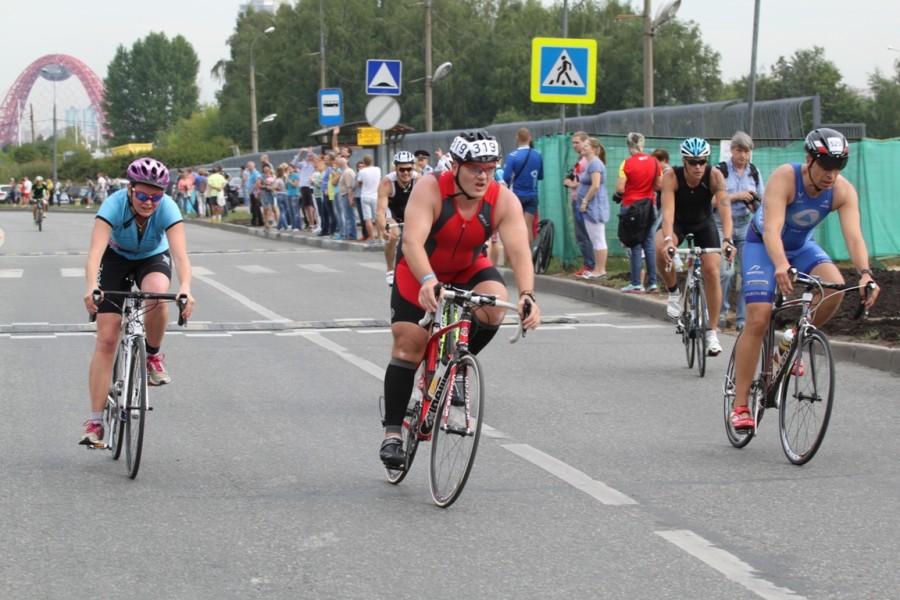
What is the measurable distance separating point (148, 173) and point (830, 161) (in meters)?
3.46

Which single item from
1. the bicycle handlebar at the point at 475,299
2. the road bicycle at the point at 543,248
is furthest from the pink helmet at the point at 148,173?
the road bicycle at the point at 543,248

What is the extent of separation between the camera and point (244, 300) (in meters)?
18.0

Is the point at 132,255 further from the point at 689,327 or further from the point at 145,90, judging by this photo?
the point at 145,90

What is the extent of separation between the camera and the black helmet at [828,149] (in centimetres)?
758

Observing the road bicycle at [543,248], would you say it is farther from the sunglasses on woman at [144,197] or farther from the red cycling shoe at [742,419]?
the sunglasses on woman at [144,197]

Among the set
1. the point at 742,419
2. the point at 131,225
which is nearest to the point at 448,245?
the point at 131,225

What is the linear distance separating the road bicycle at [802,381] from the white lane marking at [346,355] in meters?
3.64

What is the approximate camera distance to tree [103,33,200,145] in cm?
17975

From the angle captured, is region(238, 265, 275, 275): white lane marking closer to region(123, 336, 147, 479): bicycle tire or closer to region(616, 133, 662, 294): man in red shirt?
region(616, 133, 662, 294): man in red shirt

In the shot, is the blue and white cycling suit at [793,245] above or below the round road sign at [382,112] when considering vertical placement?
below

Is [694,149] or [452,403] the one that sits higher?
[694,149]

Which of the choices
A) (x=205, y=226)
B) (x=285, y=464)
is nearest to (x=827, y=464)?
(x=285, y=464)

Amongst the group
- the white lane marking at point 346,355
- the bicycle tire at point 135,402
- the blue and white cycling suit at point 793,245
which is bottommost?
the white lane marking at point 346,355

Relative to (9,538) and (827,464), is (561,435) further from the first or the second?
(9,538)
